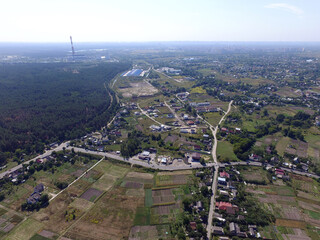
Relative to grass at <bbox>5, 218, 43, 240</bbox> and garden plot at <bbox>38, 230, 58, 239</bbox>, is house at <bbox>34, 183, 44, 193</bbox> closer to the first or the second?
grass at <bbox>5, 218, 43, 240</bbox>

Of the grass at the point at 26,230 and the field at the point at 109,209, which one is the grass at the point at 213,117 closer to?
the field at the point at 109,209

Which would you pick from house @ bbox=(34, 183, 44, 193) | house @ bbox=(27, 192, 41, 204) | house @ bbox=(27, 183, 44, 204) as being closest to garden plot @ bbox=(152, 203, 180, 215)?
house @ bbox=(27, 192, 41, 204)

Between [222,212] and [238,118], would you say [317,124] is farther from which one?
[222,212]

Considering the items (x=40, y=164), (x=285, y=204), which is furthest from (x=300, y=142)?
(x=40, y=164)

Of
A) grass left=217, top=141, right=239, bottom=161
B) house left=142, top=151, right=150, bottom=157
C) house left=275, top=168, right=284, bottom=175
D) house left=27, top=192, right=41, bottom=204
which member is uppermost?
house left=142, top=151, right=150, bottom=157

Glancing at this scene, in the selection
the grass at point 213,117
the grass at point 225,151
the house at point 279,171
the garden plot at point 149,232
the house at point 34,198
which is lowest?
the garden plot at point 149,232

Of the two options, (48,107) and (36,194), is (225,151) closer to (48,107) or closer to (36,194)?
(36,194)

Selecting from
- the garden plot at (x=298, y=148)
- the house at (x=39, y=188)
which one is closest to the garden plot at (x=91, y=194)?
the house at (x=39, y=188)
